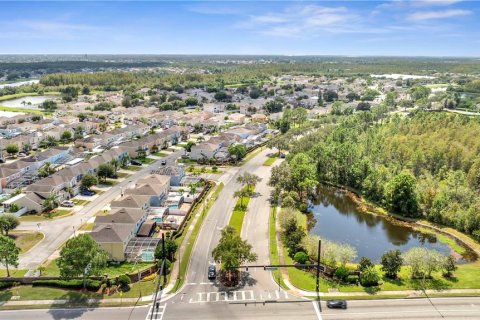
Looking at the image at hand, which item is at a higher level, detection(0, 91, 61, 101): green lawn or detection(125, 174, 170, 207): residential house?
detection(0, 91, 61, 101): green lawn

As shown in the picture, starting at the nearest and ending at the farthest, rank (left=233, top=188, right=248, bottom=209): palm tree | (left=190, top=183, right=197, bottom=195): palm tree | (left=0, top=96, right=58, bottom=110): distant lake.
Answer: (left=233, top=188, right=248, bottom=209): palm tree
(left=190, top=183, right=197, bottom=195): palm tree
(left=0, top=96, right=58, bottom=110): distant lake


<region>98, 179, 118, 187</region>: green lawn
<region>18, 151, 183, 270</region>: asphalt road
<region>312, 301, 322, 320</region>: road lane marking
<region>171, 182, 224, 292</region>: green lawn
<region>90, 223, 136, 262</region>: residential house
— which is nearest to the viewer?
<region>312, 301, 322, 320</region>: road lane marking

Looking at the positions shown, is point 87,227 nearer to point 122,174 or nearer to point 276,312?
point 122,174

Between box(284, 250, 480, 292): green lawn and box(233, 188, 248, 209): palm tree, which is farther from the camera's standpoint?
box(233, 188, 248, 209): palm tree

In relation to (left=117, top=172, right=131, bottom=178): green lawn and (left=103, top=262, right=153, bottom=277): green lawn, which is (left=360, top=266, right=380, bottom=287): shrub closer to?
(left=103, top=262, right=153, bottom=277): green lawn

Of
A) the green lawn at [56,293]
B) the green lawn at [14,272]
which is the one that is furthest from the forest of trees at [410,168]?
the green lawn at [14,272]

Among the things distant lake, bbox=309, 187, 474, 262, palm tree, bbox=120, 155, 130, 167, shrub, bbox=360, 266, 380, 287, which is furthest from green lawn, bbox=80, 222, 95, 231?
shrub, bbox=360, 266, 380, 287

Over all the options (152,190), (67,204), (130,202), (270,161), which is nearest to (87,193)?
(67,204)

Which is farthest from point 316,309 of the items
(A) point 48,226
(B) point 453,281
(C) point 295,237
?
(A) point 48,226
